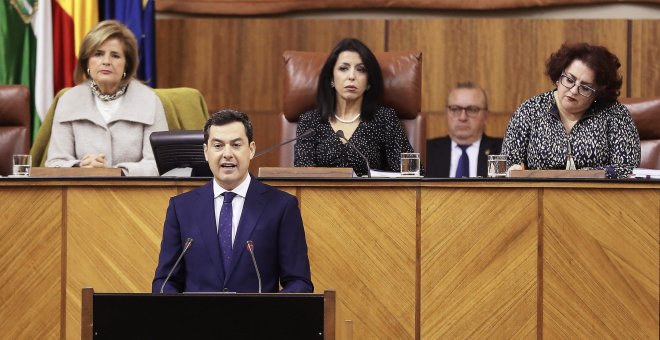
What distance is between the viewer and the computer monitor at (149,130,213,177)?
430cm

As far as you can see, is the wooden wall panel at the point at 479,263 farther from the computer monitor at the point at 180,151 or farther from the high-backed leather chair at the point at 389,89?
the high-backed leather chair at the point at 389,89

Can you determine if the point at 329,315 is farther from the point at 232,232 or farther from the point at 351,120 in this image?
the point at 351,120

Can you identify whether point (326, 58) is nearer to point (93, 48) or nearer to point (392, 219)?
point (93, 48)

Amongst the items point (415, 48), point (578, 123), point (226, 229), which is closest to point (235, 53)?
point (415, 48)

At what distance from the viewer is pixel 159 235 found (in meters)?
4.11

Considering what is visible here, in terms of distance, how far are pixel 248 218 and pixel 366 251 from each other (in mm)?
760

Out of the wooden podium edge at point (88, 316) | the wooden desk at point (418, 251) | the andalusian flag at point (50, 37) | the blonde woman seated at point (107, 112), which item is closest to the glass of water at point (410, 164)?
the wooden desk at point (418, 251)

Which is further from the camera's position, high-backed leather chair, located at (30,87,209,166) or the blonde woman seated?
high-backed leather chair, located at (30,87,209,166)

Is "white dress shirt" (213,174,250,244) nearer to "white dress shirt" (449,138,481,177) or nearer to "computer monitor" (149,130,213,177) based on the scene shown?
"computer monitor" (149,130,213,177)

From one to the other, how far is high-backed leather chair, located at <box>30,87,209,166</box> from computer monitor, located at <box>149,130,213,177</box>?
2.39 ft

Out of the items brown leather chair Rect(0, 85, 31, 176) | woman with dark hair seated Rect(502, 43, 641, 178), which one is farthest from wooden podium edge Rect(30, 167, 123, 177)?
woman with dark hair seated Rect(502, 43, 641, 178)

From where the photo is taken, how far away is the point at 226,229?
3.44 m

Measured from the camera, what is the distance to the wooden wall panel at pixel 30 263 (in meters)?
4.09

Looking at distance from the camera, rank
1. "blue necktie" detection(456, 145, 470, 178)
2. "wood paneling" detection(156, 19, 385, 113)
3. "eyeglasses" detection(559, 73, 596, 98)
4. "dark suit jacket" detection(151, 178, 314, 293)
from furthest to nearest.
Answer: "wood paneling" detection(156, 19, 385, 113) → "blue necktie" detection(456, 145, 470, 178) → "eyeglasses" detection(559, 73, 596, 98) → "dark suit jacket" detection(151, 178, 314, 293)
